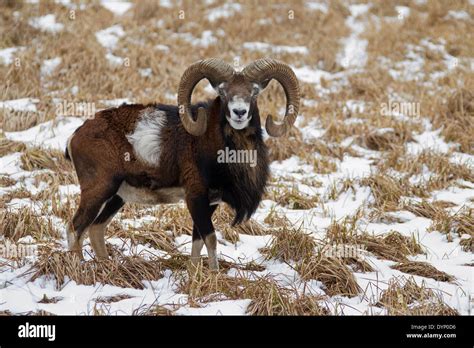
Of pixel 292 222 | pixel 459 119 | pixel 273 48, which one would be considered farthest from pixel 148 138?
pixel 273 48

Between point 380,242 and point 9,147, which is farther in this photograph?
point 9,147

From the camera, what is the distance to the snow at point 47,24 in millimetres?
15891

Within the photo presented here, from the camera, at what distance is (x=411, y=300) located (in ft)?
19.8

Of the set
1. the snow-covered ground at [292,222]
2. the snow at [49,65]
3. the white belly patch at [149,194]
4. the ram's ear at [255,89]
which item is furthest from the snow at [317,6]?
the white belly patch at [149,194]

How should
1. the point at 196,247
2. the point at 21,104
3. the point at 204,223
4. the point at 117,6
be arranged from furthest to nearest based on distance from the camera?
1. the point at 117,6
2. the point at 21,104
3. the point at 196,247
4. the point at 204,223

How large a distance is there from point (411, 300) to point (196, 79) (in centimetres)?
327

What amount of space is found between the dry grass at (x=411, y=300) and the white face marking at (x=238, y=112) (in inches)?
88.4

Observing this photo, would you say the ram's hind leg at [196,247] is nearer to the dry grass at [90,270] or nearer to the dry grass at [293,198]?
the dry grass at [90,270]

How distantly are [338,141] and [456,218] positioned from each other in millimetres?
3962

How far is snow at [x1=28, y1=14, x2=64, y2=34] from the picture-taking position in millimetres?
15891
